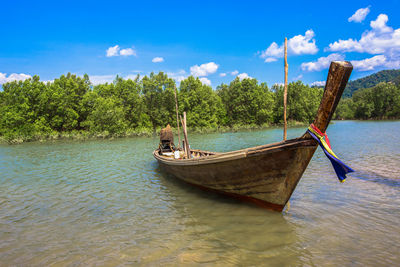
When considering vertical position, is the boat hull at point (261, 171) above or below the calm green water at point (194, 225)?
above

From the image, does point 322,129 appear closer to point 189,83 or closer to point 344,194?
point 344,194

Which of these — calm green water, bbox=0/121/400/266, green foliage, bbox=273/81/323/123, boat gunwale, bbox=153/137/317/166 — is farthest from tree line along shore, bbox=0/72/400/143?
boat gunwale, bbox=153/137/317/166

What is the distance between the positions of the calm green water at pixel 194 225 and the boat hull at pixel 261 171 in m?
0.52

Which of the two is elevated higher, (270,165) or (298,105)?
(298,105)

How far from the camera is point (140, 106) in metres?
54.7

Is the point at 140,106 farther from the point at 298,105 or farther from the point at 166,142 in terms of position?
the point at 298,105

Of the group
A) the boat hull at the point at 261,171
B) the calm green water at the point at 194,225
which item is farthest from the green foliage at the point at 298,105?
the boat hull at the point at 261,171

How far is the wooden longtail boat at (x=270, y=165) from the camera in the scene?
15.4 feet

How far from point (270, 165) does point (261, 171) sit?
1.12ft

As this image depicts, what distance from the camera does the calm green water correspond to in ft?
15.4

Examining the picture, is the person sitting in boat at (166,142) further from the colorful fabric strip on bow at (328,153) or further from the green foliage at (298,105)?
the green foliage at (298,105)

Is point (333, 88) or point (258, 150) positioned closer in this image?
point (333, 88)

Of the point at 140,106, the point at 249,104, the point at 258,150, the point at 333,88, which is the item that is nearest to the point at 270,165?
the point at 258,150

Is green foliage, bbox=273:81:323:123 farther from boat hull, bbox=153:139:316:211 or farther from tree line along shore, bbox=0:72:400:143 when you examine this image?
boat hull, bbox=153:139:316:211
